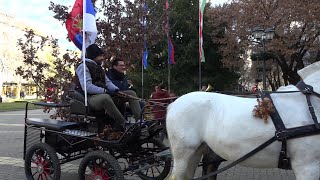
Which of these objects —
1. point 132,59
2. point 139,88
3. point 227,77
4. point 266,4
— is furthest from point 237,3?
Answer: point 132,59

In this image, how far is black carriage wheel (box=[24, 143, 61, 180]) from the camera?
611cm

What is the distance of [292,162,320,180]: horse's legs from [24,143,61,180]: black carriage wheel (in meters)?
3.67

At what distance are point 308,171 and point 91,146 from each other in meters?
3.71

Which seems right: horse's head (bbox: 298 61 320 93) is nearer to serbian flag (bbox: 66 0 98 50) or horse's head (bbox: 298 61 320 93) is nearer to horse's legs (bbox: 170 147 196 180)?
horse's legs (bbox: 170 147 196 180)

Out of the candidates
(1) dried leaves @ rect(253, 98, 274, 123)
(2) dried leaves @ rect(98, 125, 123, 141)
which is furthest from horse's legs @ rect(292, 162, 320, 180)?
(2) dried leaves @ rect(98, 125, 123, 141)

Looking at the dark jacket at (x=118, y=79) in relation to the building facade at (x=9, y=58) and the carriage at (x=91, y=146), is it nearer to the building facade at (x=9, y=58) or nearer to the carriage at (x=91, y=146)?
the carriage at (x=91, y=146)

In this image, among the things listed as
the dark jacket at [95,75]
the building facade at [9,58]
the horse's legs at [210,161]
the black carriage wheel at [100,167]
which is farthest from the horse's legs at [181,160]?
the building facade at [9,58]

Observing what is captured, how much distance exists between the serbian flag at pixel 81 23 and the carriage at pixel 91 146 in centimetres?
110

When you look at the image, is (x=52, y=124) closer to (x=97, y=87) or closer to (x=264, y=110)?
(x=97, y=87)

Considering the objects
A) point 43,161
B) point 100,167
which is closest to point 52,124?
point 43,161

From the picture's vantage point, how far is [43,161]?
6418mm

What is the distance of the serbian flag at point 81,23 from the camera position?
679cm

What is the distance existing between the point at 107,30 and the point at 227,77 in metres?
24.4

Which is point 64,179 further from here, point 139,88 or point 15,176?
point 139,88
